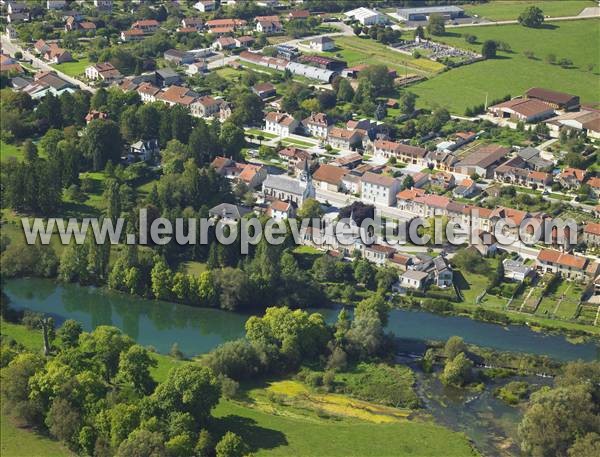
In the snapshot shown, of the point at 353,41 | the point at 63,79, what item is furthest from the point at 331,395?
the point at 353,41

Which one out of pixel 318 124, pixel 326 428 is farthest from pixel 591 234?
pixel 318 124

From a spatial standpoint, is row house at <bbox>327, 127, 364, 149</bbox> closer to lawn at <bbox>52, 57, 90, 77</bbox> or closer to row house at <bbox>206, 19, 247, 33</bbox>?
lawn at <bbox>52, 57, 90, 77</bbox>

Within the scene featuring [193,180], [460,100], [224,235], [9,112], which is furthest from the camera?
[460,100]

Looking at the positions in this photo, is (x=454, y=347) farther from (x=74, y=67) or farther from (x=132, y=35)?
(x=132, y=35)

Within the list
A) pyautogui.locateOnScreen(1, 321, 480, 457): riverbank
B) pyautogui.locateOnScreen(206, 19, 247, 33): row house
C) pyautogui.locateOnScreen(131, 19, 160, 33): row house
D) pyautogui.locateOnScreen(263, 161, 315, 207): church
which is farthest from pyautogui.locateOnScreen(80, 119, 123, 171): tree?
pyautogui.locateOnScreen(206, 19, 247, 33): row house

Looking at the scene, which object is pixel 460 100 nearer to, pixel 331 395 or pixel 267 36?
pixel 267 36

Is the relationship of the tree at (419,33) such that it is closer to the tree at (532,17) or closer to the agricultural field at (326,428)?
the tree at (532,17)
